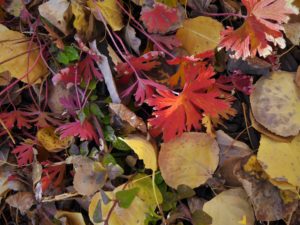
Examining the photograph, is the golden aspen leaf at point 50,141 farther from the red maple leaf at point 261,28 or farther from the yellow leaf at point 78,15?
the red maple leaf at point 261,28

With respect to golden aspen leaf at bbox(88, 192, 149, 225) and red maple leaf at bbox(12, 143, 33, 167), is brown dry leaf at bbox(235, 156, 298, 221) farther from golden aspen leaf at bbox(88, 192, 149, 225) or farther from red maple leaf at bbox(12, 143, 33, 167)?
red maple leaf at bbox(12, 143, 33, 167)

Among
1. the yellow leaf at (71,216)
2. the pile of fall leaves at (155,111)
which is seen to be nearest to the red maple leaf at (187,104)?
the pile of fall leaves at (155,111)

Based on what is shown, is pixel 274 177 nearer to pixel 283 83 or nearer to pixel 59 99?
pixel 283 83

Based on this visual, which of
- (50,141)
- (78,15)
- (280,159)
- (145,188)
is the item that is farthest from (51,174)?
(280,159)

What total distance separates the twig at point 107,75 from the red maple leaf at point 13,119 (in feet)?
0.54

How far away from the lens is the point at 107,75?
2.30 feet

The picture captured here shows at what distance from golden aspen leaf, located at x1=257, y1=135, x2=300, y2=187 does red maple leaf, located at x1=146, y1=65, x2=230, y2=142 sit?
0.08 m

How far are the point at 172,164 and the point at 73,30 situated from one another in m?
0.28

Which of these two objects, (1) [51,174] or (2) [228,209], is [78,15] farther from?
(2) [228,209]

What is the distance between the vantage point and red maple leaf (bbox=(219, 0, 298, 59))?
62 centimetres

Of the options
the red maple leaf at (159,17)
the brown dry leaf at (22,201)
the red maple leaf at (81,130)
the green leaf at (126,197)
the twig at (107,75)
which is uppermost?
the red maple leaf at (159,17)

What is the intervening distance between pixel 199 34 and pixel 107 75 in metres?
0.16

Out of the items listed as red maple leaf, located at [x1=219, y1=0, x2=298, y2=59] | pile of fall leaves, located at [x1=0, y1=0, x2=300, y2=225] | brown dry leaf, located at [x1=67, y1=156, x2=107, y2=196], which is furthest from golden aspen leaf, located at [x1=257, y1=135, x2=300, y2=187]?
brown dry leaf, located at [x1=67, y1=156, x2=107, y2=196]

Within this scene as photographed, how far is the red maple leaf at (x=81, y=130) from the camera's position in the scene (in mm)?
696
